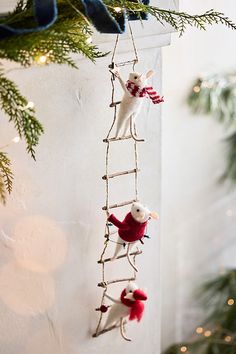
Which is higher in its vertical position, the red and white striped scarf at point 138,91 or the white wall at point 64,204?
the red and white striped scarf at point 138,91

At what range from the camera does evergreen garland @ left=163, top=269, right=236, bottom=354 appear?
1.90 metres

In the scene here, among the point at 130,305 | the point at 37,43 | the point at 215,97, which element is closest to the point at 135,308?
the point at 130,305

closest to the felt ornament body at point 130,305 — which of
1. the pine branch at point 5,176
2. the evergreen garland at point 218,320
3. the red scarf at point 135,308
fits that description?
the red scarf at point 135,308

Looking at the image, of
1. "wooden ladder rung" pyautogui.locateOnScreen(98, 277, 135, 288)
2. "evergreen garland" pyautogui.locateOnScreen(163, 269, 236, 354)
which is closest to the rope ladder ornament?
"wooden ladder rung" pyautogui.locateOnScreen(98, 277, 135, 288)

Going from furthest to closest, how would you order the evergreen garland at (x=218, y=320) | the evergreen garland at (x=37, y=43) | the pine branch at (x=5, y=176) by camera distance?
the evergreen garland at (x=218, y=320)
the pine branch at (x=5, y=176)
the evergreen garland at (x=37, y=43)

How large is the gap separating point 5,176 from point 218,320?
1.18m

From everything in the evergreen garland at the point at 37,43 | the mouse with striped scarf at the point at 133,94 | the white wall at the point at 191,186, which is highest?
the evergreen garland at the point at 37,43

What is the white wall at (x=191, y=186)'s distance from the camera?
6.38ft

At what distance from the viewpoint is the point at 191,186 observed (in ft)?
7.00

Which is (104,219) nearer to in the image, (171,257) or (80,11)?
(80,11)

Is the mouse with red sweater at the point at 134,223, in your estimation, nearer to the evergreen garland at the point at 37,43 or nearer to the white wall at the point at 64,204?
the white wall at the point at 64,204

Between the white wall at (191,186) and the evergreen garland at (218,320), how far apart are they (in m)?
0.09

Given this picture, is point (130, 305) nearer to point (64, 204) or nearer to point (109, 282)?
point (109, 282)

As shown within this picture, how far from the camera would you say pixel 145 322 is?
1.39 m
